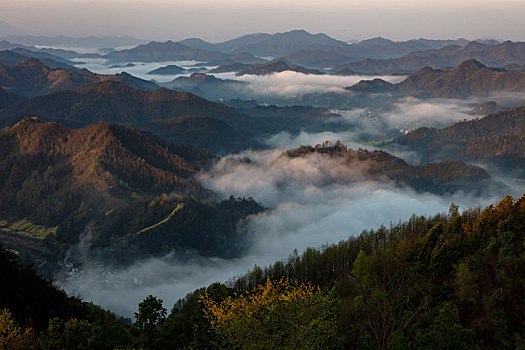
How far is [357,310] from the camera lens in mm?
73750

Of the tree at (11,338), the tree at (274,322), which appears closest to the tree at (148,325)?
the tree at (11,338)

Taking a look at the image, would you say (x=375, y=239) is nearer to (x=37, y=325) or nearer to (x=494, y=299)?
(x=494, y=299)

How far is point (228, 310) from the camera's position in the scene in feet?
151

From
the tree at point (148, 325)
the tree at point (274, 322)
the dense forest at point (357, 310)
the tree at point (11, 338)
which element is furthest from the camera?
the tree at point (148, 325)

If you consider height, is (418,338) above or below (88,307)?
below

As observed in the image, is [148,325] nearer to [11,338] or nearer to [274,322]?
[11,338]

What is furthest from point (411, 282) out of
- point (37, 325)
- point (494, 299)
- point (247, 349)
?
point (37, 325)

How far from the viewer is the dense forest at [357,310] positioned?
4494cm

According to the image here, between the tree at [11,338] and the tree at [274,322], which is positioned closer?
the tree at [274,322]

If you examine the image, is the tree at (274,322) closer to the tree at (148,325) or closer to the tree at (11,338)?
the tree at (11,338)

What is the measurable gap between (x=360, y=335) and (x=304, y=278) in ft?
269

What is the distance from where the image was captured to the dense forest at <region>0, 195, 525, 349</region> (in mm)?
44938

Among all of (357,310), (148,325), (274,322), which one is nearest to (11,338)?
(148,325)

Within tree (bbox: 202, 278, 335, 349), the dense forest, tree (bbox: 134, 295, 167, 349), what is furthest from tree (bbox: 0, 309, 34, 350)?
tree (bbox: 134, 295, 167, 349)
